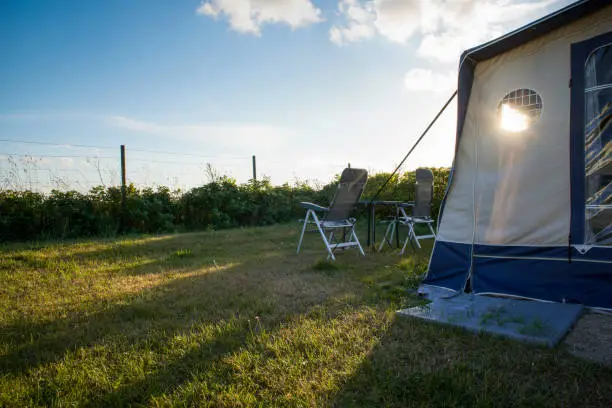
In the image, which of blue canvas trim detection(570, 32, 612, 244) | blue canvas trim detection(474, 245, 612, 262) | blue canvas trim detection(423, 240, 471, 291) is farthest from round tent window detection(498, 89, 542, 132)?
blue canvas trim detection(423, 240, 471, 291)

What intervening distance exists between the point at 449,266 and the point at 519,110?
5.32 feet

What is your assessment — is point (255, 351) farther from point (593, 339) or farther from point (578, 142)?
point (578, 142)

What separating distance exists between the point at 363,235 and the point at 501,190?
14.2 ft

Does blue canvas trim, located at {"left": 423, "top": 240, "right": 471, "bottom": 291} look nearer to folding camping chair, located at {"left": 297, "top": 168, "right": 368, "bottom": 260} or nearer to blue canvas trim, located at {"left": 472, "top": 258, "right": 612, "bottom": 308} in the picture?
blue canvas trim, located at {"left": 472, "top": 258, "right": 612, "bottom": 308}

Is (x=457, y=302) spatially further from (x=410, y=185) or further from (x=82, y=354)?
(x=410, y=185)

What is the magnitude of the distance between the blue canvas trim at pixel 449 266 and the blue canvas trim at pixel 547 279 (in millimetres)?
105

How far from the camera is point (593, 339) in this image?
83.8 inches

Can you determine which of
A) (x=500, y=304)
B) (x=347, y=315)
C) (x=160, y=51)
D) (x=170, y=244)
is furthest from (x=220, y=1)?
(x=500, y=304)

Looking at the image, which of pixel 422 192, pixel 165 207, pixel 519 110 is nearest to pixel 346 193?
pixel 422 192

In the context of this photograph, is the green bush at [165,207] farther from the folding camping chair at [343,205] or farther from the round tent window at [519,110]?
the round tent window at [519,110]

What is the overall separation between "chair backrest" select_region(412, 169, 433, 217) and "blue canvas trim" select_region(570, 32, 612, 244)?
255cm

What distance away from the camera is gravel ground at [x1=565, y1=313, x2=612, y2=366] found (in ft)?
6.24

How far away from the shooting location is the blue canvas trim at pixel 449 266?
3.38 m

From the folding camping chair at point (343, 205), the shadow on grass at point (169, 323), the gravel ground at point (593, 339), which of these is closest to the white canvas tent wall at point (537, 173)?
the gravel ground at point (593, 339)
